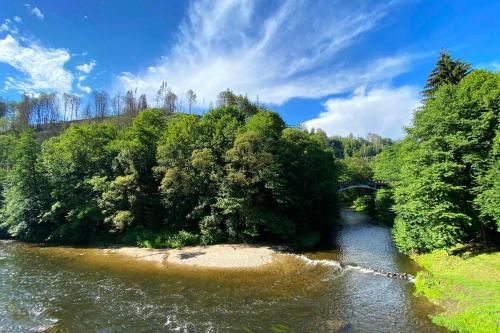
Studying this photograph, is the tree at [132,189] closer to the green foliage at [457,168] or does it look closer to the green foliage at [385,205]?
the green foliage at [457,168]

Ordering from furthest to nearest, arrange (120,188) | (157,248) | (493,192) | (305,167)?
1. (305,167)
2. (120,188)
3. (157,248)
4. (493,192)

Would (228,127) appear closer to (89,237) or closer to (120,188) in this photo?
(120,188)

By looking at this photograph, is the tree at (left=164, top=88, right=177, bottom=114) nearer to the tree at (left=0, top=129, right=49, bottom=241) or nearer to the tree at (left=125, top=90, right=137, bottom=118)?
the tree at (left=125, top=90, right=137, bottom=118)

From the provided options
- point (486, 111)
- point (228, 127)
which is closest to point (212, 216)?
point (228, 127)

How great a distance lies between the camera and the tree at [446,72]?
1678 inches

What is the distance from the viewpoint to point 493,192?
76.6 ft

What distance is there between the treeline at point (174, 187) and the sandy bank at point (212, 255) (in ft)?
6.06

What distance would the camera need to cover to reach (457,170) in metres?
26.8

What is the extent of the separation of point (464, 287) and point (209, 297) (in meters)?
17.7

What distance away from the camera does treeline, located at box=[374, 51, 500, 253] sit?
1009 inches

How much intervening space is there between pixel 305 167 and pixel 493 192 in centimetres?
2428

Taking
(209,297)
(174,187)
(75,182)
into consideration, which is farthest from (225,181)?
(75,182)

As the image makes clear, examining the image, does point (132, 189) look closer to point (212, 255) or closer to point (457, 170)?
point (212, 255)

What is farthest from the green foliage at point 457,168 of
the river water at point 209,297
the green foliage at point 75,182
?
the green foliage at point 75,182
